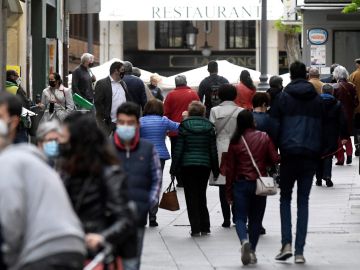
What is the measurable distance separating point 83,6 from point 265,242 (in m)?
15.4

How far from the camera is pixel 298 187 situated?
13.6 meters

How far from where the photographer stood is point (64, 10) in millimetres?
31391

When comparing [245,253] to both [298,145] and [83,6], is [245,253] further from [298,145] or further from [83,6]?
[83,6]

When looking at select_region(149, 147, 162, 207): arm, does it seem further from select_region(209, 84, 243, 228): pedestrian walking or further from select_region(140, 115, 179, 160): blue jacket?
select_region(209, 84, 243, 228): pedestrian walking

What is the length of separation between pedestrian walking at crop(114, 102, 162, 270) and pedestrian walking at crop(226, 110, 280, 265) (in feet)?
11.4

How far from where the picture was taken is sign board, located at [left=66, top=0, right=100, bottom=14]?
95.6 ft

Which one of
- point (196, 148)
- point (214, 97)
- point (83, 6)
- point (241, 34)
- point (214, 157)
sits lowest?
point (214, 157)

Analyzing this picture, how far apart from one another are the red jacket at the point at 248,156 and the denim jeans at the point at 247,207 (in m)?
0.08

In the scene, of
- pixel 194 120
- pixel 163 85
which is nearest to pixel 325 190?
pixel 194 120

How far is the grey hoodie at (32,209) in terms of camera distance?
6695 millimetres

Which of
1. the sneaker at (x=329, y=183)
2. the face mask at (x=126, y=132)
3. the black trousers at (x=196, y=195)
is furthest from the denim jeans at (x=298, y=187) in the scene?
the sneaker at (x=329, y=183)

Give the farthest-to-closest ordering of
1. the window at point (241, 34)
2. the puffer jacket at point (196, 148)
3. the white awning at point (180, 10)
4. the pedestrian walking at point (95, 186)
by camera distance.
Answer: the window at point (241, 34), the white awning at point (180, 10), the puffer jacket at point (196, 148), the pedestrian walking at point (95, 186)

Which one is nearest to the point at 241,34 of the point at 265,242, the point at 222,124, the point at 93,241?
the point at 222,124

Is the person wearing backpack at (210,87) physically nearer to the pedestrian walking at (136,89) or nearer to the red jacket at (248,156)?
the pedestrian walking at (136,89)
